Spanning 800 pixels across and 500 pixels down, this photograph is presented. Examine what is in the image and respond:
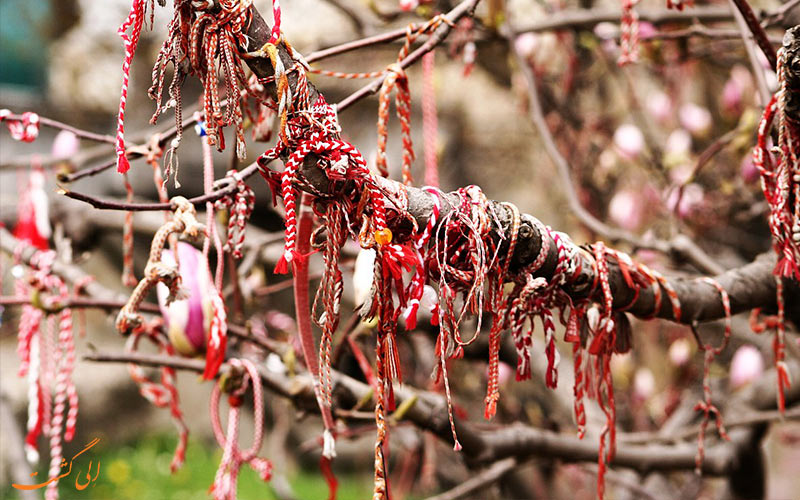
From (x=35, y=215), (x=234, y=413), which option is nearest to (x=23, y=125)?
(x=234, y=413)

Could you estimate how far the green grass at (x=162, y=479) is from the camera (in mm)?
1212

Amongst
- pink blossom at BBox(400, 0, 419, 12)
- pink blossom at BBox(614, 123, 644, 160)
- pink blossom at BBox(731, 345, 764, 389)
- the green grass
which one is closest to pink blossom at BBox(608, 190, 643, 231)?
pink blossom at BBox(614, 123, 644, 160)

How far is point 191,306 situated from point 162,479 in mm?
862

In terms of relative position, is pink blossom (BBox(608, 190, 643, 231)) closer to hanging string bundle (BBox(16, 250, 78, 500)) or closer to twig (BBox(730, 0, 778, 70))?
twig (BBox(730, 0, 778, 70))

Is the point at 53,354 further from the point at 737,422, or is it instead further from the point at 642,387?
the point at 642,387

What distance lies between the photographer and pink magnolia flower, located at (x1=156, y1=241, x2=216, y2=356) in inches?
22.8

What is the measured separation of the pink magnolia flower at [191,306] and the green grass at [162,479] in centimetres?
56

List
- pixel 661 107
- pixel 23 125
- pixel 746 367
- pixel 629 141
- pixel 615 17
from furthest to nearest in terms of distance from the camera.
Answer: pixel 661 107 < pixel 629 141 < pixel 746 367 < pixel 615 17 < pixel 23 125

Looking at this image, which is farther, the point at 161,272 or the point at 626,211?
the point at 626,211

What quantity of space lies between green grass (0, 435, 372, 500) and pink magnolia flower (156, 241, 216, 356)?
562 mm

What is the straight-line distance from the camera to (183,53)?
39 centimetres

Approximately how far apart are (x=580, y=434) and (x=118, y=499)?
964 mm

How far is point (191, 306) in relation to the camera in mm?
599

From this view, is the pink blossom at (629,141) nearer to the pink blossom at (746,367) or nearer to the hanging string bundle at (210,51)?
the pink blossom at (746,367)
